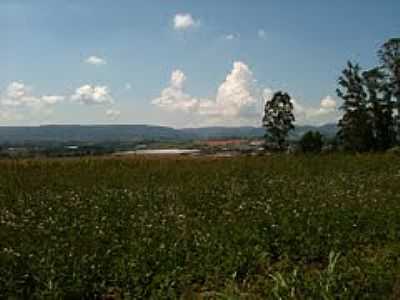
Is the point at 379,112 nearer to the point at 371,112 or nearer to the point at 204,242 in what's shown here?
the point at 371,112

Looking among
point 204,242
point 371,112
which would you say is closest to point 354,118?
point 371,112

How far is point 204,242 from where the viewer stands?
8531 mm

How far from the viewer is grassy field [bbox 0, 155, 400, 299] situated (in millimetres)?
6801

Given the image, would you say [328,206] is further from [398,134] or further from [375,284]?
[398,134]

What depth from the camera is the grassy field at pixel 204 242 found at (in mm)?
6801

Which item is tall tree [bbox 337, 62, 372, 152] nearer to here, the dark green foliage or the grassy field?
the dark green foliage

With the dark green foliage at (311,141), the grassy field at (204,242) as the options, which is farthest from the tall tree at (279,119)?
the grassy field at (204,242)

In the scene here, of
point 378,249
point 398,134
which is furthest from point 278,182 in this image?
point 398,134

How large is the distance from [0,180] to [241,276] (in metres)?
13.0

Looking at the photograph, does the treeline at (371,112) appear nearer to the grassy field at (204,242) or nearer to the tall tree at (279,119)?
the tall tree at (279,119)

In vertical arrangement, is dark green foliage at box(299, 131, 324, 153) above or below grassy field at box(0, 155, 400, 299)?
above

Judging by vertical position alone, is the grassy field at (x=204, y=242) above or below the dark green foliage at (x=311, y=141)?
below

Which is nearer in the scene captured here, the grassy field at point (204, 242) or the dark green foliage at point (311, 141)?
the grassy field at point (204, 242)

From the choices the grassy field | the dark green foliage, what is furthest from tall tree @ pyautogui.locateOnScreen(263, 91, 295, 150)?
the grassy field
